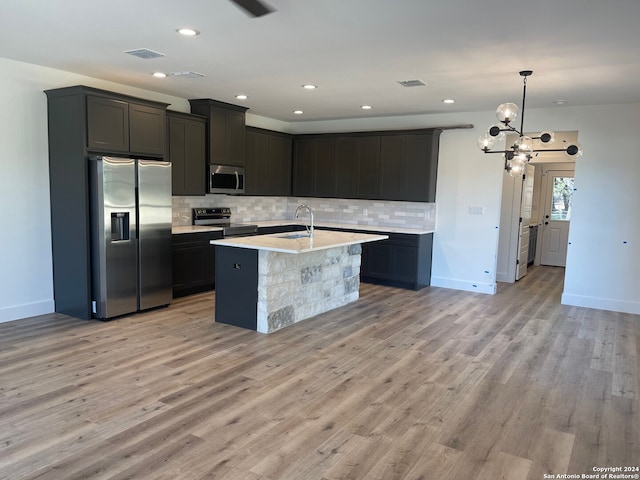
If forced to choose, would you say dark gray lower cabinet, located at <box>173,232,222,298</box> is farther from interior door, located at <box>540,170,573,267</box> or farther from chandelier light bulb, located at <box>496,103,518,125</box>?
interior door, located at <box>540,170,573,267</box>

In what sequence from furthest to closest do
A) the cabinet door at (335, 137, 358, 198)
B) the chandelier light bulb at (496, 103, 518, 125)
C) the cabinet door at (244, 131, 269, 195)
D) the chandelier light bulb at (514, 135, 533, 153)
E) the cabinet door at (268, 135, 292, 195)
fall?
the cabinet door at (268, 135, 292, 195), the cabinet door at (335, 137, 358, 198), the cabinet door at (244, 131, 269, 195), the chandelier light bulb at (514, 135, 533, 153), the chandelier light bulb at (496, 103, 518, 125)

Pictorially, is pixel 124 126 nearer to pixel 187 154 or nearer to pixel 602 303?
pixel 187 154

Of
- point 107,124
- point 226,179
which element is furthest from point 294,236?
point 107,124

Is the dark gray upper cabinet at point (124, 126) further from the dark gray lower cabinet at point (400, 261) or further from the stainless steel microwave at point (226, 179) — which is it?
the dark gray lower cabinet at point (400, 261)

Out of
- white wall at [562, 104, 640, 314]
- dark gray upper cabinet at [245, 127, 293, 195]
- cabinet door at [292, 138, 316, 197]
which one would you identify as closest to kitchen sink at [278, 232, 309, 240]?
dark gray upper cabinet at [245, 127, 293, 195]

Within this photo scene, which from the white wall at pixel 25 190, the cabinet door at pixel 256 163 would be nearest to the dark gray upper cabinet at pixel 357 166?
the cabinet door at pixel 256 163

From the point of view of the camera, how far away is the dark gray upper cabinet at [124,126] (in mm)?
4926

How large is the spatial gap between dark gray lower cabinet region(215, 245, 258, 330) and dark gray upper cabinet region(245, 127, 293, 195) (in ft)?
9.33

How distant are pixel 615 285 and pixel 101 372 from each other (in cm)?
629

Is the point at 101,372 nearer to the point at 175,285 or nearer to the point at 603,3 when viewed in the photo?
the point at 175,285

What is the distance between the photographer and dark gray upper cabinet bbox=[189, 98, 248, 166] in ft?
21.9

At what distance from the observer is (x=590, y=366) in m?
4.20

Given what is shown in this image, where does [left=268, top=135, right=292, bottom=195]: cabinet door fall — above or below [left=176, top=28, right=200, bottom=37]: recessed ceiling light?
below

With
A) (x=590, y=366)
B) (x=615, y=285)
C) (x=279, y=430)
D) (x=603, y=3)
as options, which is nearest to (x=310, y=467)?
(x=279, y=430)
